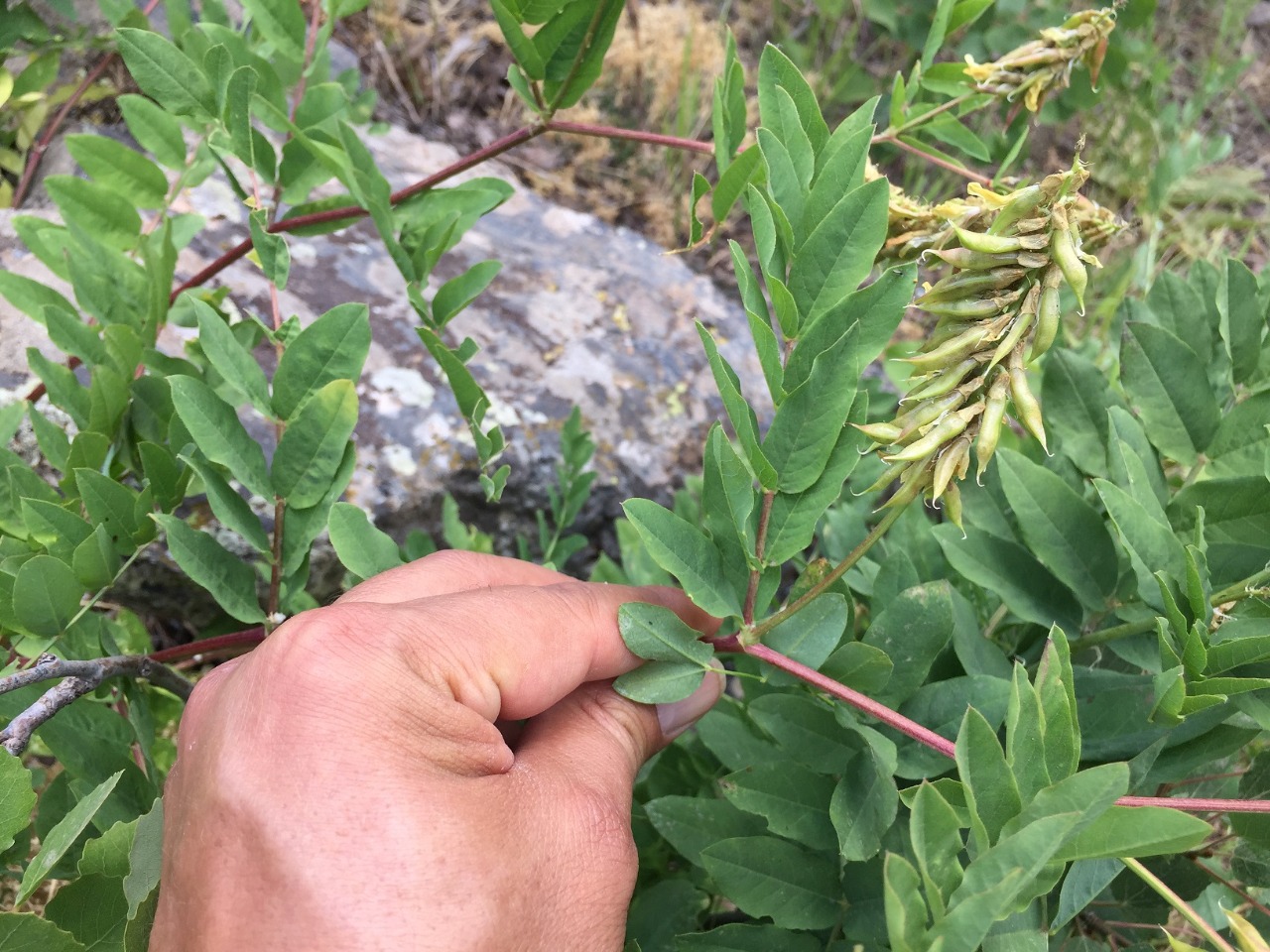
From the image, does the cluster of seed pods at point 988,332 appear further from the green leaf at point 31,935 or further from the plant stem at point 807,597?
the green leaf at point 31,935

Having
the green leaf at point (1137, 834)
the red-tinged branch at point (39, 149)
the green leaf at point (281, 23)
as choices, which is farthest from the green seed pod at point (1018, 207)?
the red-tinged branch at point (39, 149)

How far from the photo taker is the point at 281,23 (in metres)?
1.46

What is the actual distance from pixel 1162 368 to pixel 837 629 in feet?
2.00

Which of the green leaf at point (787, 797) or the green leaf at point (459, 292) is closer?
the green leaf at point (787, 797)

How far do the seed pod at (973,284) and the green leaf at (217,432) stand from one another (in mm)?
827

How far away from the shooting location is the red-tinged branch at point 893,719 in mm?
812

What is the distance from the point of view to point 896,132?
136 cm

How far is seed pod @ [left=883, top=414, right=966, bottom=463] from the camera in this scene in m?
0.73

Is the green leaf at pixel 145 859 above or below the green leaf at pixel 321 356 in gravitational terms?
below

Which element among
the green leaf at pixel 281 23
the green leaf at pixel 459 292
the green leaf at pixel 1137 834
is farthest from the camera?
the green leaf at pixel 281 23

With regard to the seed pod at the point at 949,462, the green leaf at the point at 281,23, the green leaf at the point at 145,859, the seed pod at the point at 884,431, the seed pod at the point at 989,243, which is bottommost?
the green leaf at the point at 145,859

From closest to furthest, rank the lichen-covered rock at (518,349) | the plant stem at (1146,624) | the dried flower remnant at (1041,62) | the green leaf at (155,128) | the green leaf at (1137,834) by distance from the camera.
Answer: the green leaf at (1137,834) → the plant stem at (1146,624) → the dried flower remnant at (1041,62) → the green leaf at (155,128) → the lichen-covered rock at (518,349)

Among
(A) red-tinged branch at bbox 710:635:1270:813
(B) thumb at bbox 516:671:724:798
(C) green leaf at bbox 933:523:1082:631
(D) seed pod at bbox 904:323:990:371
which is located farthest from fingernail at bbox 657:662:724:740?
(D) seed pod at bbox 904:323:990:371

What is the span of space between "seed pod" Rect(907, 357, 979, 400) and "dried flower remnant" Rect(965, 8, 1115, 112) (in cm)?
64
